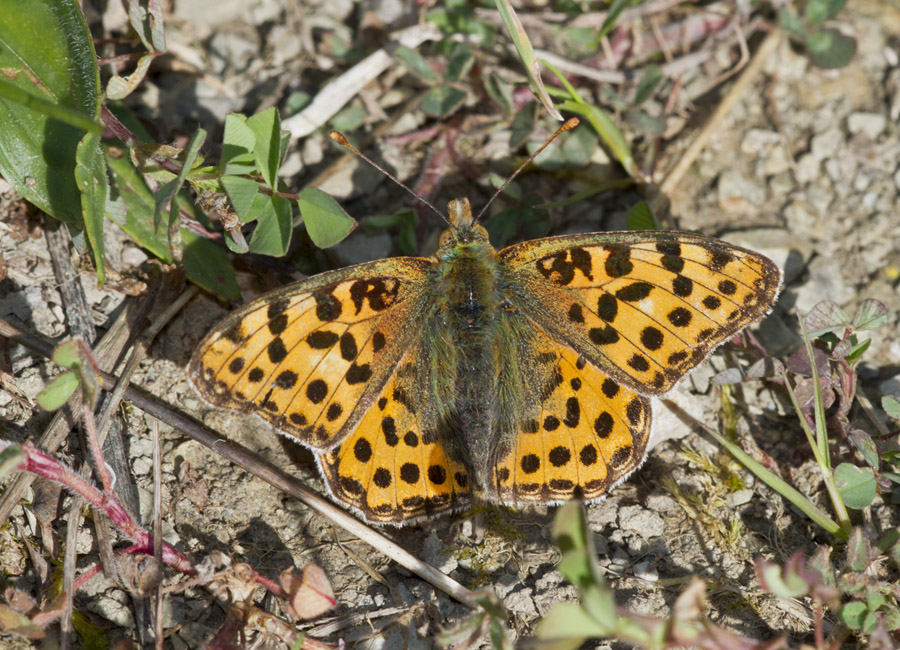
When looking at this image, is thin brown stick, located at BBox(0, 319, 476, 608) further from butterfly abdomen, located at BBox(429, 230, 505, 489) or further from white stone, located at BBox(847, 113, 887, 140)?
white stone, located at BBox(847, 113, 887, 140)

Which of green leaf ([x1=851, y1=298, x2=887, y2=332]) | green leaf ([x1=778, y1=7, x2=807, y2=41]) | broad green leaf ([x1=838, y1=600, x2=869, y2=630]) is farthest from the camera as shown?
green leaf ([x1=778, y1=7, x2=807, y2=41])

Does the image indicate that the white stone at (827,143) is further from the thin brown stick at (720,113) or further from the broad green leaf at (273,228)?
the broad green leaf at (273,228)

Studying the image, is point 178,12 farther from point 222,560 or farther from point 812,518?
point 812,518

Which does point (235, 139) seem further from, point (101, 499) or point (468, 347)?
point (101, 499)

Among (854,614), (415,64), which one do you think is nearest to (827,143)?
(415,64)

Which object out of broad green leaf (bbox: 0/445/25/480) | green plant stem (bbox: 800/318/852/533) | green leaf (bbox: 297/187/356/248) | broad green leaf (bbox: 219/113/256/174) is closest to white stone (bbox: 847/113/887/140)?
green plant stem (bbox: 800/318/852/533)

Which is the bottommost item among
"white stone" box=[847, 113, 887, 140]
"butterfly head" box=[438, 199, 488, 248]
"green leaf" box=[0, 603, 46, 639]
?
"green leaf" box=[0, 603, 46, 639]
